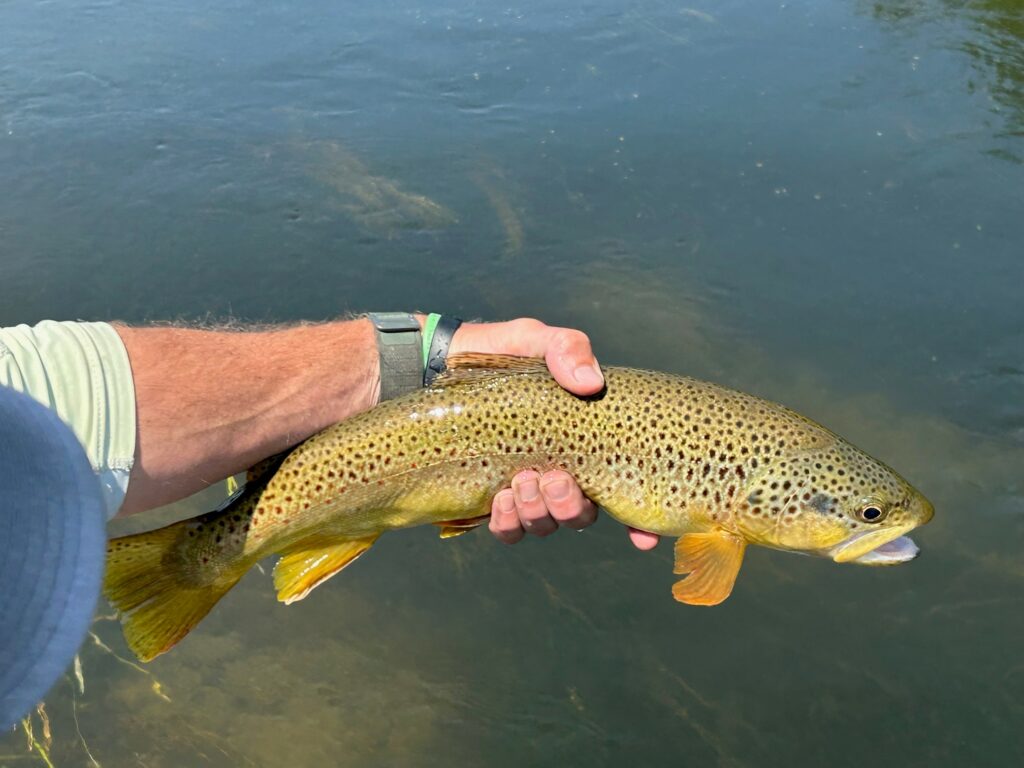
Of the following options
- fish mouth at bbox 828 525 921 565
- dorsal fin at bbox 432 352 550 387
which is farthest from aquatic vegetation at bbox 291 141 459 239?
fish mouth at bbox 828 525 921 565

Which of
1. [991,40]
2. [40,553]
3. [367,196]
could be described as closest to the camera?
[40,553]

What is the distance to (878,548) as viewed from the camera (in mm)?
3721

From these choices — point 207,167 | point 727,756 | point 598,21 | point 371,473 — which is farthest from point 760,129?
point 371,473

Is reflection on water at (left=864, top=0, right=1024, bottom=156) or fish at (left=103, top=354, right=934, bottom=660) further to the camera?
reflection on water at (left=864, top=0, right=1024, bottom=156)

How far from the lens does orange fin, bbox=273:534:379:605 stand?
3609 millimetres

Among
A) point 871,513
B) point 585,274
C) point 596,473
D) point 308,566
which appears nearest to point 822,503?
point 871,513

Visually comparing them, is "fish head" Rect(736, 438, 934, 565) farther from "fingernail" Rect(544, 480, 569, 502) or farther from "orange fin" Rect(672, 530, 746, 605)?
"fingernail" Rect(544, 480, 569, 502)

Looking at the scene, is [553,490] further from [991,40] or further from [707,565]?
[991,40]

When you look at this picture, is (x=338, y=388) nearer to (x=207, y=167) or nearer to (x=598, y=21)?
(x=207, y=167)

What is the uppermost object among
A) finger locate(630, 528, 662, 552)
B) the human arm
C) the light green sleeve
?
the light green sleeve

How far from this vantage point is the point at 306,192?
26.4 ft

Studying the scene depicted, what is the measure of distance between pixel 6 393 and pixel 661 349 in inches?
210

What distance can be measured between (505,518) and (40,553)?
2.15 meters

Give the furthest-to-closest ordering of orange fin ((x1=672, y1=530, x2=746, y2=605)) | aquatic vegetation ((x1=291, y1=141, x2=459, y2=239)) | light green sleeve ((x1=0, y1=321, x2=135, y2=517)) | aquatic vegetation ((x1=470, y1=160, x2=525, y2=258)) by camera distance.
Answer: aquatic vegetation ((x1=291, y1=141, x2=459, y2=239)) < aquatic vegetation ((x1=470, y1=160, x2=525, y2=258)) < orange fin ((x1=672, y1=530, x2=746, y2=605)) < light green sleeve ((x1=0, y1=321, x2=135, y2=517))
